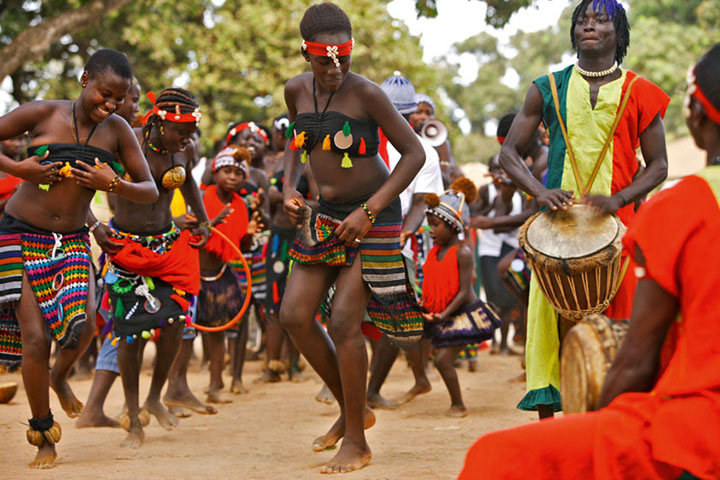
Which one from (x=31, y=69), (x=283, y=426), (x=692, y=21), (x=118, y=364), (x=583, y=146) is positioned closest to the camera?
(x=583, y=146)

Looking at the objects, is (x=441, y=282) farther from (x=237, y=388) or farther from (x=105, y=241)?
(x=105, y=241)

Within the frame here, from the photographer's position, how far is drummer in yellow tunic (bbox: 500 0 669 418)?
442 cm

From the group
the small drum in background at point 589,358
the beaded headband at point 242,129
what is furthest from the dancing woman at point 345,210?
the beaded headband at point 242,129

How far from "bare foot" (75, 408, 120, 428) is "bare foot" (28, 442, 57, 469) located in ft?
4.11

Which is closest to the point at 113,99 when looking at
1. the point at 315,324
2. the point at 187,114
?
the point at 187,114

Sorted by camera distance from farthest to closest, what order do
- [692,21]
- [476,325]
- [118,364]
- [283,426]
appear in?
[692,21] < [476,325] < [283,426] < [118,364]

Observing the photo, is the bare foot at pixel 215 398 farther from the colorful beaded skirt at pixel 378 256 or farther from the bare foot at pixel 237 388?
the colorful beaded skirt at pixel 378 256

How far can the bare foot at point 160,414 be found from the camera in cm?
630

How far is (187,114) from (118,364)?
1763 millimetres

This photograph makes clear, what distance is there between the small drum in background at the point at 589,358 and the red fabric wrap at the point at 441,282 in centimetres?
451

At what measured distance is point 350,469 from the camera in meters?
4.63

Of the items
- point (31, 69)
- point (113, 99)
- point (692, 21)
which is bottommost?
point (113, 99)

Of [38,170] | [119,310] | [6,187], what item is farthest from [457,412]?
[6,187]

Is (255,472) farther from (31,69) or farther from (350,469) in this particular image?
(31,69)
